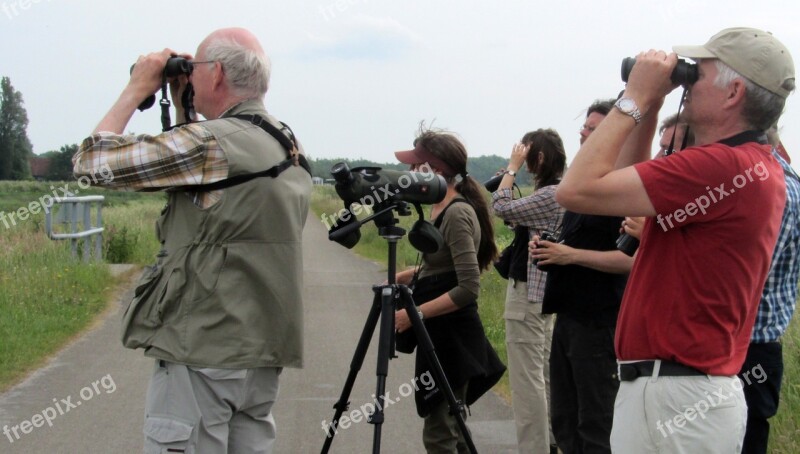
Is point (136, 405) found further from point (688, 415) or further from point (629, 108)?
point (629, 108)

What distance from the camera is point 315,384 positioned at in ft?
22.7

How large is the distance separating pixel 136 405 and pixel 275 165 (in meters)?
3.91

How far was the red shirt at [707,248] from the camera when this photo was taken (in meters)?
2.36

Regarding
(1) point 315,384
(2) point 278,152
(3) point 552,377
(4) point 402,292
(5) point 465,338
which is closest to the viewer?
(2) point 278,152

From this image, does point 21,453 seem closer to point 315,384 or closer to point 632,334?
point 315,384

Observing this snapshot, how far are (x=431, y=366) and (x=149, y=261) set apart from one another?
36.3 ft

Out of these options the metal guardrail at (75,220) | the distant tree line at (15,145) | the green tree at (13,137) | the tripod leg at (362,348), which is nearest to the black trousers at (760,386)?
the tripod leg at (362,348)

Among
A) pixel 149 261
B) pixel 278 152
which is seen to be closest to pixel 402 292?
pixel 278 152

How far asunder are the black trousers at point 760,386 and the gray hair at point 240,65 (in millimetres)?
1990

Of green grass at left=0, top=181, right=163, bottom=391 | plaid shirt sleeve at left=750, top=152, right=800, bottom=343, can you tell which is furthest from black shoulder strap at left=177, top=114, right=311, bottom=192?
A: green grass at left=0, top=181, right=163, bottom=391

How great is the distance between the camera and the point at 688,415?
2.45 m

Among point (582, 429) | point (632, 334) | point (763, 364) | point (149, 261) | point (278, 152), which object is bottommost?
point (149, 261)

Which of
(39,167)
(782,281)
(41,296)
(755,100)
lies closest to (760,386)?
(782,281)

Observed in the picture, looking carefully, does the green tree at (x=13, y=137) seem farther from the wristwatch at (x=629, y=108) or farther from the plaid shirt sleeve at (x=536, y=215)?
the wristwatch at (x=629, y=108)
